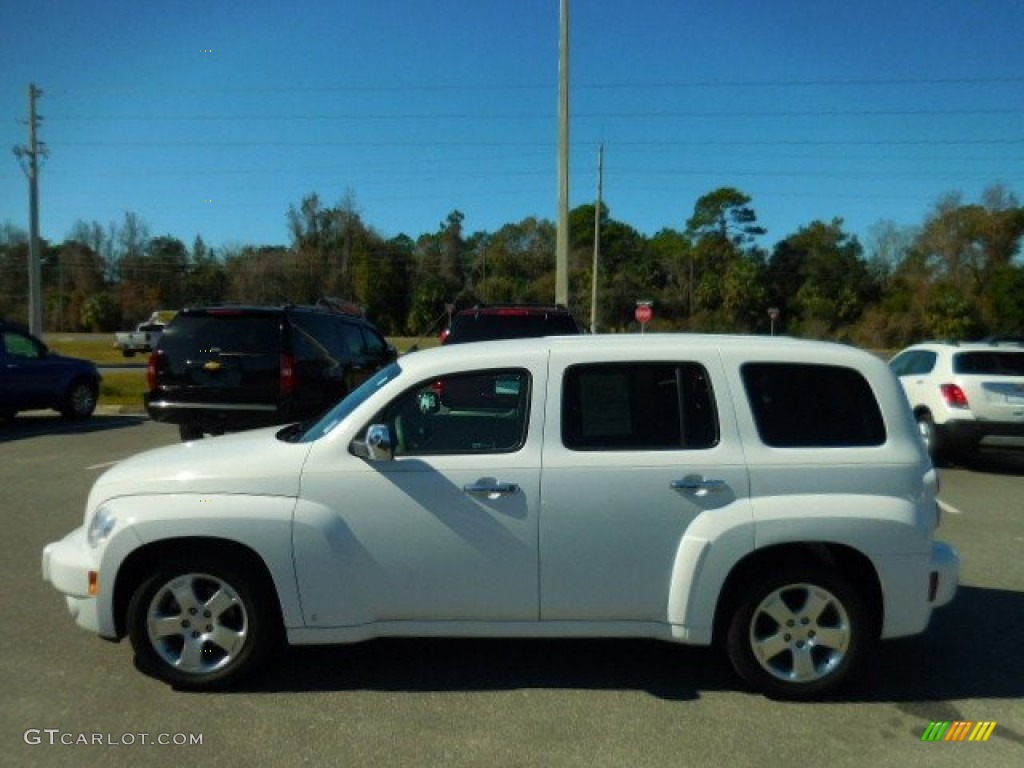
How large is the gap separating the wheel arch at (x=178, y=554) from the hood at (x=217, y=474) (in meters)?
0.25

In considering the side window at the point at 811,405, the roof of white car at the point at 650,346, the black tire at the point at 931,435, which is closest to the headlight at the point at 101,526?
the roof of white car at the point at 650,346

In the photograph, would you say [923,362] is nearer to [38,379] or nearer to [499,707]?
[499,707]

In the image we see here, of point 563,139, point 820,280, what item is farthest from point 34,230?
point 820,280

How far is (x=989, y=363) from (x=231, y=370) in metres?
9.26

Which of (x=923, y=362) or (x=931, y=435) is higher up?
(x=923, y=362)

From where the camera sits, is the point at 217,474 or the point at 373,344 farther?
the point at 373,344

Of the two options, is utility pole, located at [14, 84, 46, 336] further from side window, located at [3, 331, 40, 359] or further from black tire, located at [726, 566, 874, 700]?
black tire, located at [726, 566, 874, 700]

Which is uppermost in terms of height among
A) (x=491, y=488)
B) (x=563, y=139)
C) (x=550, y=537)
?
(x=563, y=139)

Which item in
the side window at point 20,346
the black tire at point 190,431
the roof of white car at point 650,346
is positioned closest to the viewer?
the roof of white car at point 650,346

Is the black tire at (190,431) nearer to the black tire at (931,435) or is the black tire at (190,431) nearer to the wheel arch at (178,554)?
the wheel arch at (178,554)

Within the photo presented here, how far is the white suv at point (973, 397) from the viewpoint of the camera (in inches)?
420

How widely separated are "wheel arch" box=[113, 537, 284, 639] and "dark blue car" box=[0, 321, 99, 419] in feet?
37.1

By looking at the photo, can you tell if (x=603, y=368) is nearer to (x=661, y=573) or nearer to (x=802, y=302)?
(x=661, y=573)

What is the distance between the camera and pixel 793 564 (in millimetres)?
4133
